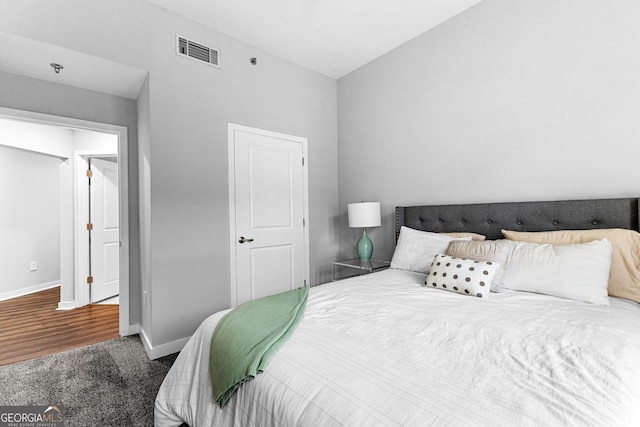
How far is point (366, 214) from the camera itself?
10.5 feet

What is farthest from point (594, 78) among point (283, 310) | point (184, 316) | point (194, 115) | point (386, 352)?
point (184, 316)

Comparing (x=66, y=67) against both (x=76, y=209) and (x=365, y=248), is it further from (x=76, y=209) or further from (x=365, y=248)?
(x=365, y=248)

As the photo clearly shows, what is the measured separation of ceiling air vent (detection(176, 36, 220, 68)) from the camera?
2703 millimetres

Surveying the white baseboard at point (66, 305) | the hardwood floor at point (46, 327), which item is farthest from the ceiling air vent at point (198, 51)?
the white baseboard at point (66, 305)

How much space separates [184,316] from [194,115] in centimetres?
179

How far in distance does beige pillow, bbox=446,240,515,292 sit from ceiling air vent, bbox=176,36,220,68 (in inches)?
105

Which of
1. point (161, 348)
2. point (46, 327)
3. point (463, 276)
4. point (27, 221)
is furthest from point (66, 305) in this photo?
point (463, 276)

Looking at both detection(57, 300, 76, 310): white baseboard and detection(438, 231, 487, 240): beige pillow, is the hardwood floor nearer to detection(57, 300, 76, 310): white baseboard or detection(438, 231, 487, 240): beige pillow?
detection(57, 300, 76, 310): white baseboard

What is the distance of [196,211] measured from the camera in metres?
2.77

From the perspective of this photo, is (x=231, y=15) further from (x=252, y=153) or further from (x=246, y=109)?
(x=252, y=153)

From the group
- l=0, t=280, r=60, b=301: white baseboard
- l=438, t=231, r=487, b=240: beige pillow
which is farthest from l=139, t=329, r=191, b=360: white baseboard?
l=0, t=280, r=60, b=301: white baseboard

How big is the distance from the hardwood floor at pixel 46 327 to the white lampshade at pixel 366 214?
2.68 meters

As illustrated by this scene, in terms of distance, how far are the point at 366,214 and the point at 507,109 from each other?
151 cm

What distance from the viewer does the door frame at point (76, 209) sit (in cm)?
261
